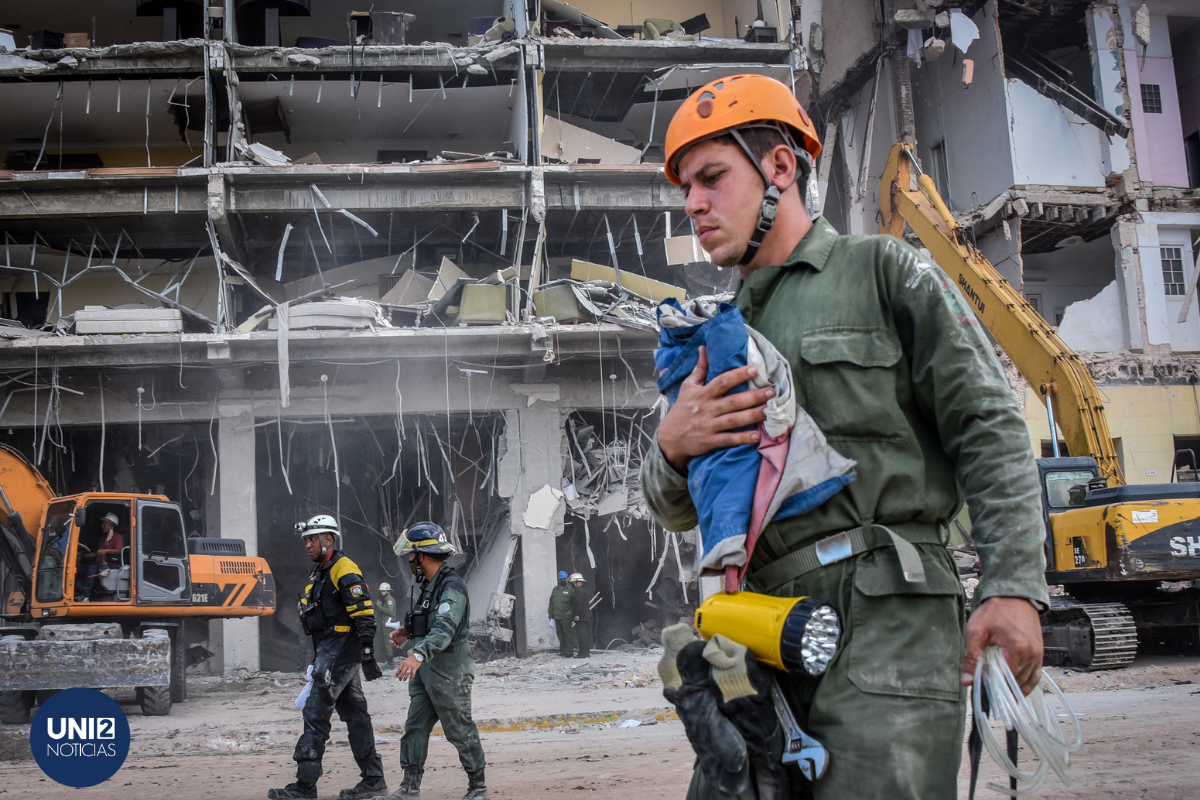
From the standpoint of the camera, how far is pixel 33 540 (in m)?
14.2

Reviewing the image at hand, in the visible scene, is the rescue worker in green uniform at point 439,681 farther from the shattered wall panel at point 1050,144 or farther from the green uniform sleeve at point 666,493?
the shattered wall panel at point 1050,144

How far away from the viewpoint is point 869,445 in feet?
6.38

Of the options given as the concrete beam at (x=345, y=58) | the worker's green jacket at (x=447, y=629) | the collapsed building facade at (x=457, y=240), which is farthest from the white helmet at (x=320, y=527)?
the concrete beam at (x=345, y=58)

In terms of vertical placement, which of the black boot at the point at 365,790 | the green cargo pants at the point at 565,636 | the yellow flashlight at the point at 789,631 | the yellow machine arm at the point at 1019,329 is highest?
the yellow machine arm at the point at 1019,329

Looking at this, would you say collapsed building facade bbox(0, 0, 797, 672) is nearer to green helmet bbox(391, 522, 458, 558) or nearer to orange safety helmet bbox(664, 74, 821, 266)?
green helmet bbox(391, 522, 458, 558)

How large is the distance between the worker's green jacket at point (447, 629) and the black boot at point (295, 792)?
1.22 m

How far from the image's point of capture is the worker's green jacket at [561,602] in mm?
17234

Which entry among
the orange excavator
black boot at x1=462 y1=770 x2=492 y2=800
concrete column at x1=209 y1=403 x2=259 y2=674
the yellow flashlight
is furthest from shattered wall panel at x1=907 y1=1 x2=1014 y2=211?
the yellow flashlight

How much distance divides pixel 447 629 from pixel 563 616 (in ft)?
34.9

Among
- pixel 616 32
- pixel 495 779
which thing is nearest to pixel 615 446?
pixel 616 32

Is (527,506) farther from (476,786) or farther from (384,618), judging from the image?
(476,786)

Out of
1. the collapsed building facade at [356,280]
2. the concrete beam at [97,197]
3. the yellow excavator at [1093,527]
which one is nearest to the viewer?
the yellow excavator at [1093,527]

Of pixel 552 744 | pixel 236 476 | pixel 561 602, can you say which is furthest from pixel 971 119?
pixel 552 744

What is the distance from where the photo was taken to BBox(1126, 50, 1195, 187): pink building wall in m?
23.0
